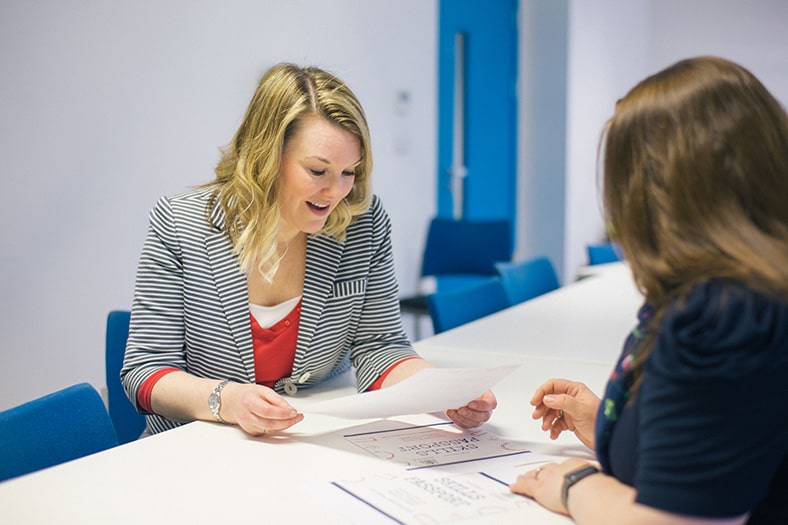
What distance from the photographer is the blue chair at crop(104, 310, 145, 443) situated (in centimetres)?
191

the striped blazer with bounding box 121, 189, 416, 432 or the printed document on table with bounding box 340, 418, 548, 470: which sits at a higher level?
the striped blazer with bounding box 121, 189, 416, 432

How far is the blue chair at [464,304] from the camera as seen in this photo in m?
2.44

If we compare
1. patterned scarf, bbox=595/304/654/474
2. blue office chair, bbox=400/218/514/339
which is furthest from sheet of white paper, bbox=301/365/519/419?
blue office chair, bbox=400/218/514/339

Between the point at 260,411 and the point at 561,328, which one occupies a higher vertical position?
the point at 260,411

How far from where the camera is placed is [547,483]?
1015 millimetres

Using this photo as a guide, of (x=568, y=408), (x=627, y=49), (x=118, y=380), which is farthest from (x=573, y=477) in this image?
(x=627, y=49)

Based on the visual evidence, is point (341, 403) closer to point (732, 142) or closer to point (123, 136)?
point (732, 142)

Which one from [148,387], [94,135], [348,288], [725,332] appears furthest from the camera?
[94,135]

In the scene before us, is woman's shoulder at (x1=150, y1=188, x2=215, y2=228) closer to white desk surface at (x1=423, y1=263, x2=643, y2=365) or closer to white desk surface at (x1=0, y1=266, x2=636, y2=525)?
white desk surface at (x1=0, y1=266, x2=636, y2=525)

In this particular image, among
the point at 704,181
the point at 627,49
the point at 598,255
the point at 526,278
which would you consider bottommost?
the point at 598,255

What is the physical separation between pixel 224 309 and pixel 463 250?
3.19 m

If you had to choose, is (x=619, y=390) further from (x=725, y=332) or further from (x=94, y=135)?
(x=94, y=135)

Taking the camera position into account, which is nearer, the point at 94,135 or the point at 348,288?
the point at 348,288

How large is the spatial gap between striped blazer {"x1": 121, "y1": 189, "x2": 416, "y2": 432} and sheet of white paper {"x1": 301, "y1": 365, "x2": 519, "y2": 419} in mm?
368
